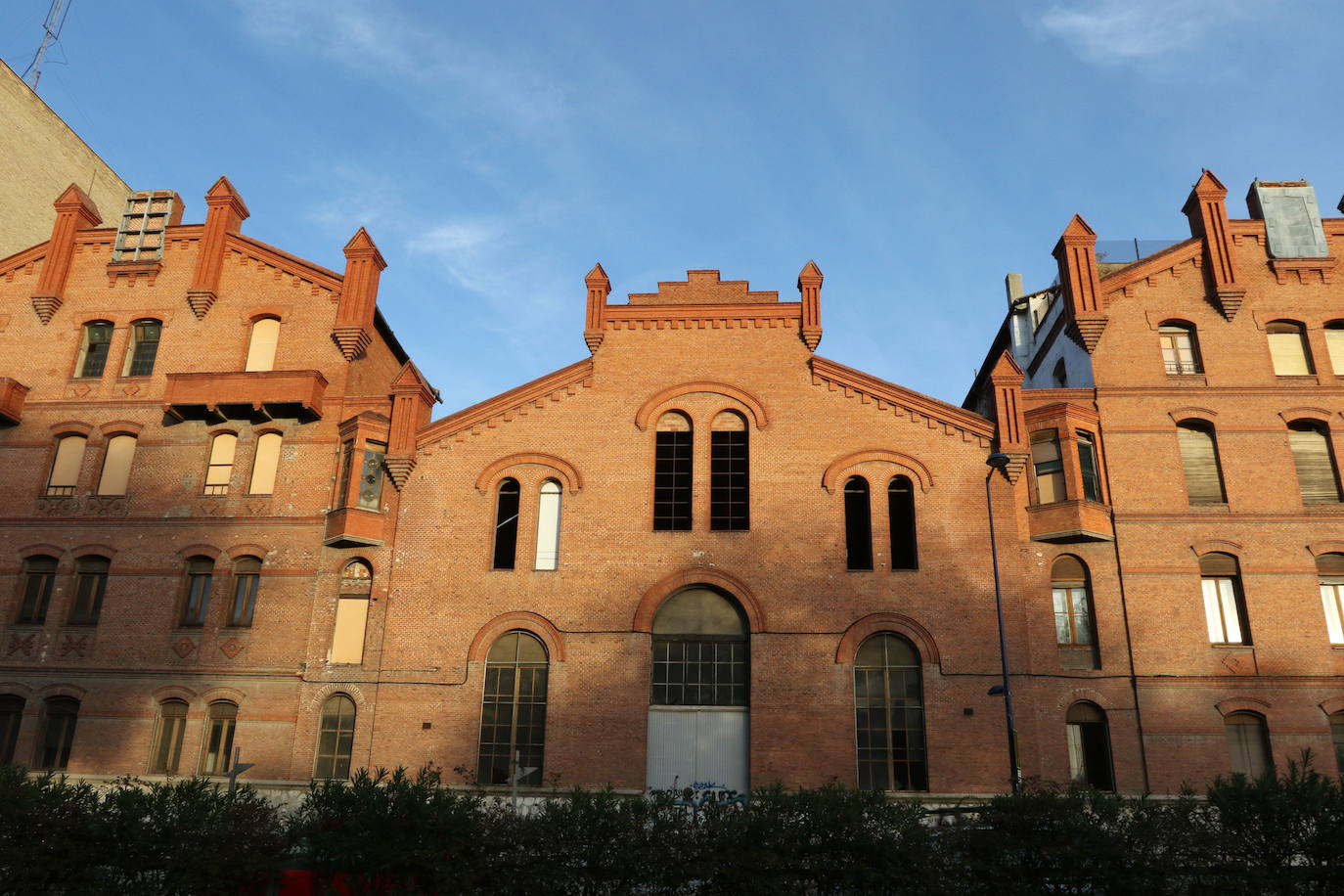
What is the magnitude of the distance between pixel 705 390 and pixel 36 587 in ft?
64.6

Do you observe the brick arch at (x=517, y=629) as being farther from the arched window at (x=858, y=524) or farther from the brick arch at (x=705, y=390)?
the arched window at (x=858, y=524)

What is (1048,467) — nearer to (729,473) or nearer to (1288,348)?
(1288,348)

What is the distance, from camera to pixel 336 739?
24844 millimetres

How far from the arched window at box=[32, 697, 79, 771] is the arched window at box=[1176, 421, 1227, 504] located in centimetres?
3044

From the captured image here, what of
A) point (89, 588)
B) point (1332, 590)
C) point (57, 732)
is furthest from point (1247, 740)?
point (89, 588)

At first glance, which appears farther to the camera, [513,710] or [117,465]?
[117,465]

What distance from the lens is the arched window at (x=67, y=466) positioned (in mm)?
27812

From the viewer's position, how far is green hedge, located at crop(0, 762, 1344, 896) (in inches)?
564

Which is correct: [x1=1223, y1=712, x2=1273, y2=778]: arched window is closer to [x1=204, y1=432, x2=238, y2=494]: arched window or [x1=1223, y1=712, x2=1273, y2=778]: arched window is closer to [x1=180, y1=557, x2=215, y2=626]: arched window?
[x1=180, y1=557, x2=215, y2=626]: arched window

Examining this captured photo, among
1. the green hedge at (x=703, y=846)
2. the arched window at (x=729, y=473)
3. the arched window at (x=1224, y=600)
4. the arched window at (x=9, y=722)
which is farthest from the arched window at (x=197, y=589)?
the arched window at (x=1224, y=600)

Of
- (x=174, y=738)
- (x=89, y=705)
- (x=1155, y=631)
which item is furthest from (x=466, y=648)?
(x=1155, y=631)

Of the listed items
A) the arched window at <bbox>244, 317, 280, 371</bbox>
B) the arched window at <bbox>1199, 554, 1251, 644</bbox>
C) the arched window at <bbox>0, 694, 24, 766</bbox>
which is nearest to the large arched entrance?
the arched window at <bbox>1199, 554, 1251, 644</bbox>

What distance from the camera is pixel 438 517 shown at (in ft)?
87.4

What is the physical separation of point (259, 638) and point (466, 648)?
5.64 metres
